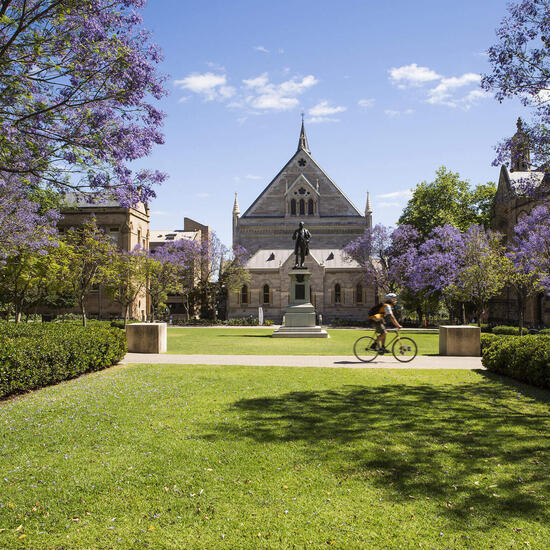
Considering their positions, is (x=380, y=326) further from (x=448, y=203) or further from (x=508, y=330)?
(x=448, y=203)

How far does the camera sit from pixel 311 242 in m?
62.5

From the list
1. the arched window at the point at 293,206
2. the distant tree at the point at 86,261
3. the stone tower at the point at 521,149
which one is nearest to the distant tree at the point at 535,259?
the stone tower at the point at 521,149

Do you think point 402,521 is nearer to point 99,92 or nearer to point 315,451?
point 315,451

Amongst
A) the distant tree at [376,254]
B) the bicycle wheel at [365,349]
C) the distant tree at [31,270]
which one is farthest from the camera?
the distant tree at [376,254]

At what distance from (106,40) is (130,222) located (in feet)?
158

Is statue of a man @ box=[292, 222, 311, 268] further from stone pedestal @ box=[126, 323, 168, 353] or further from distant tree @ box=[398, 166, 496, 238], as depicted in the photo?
distant tree @ box=[398, 166, 496, 238]

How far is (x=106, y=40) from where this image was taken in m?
9.90

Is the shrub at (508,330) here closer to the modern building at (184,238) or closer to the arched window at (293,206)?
the modern building at (184,238)

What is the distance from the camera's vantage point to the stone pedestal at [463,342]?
1803cm

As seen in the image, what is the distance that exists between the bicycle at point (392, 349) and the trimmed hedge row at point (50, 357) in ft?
25.3

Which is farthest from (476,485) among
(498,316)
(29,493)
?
(498,316)

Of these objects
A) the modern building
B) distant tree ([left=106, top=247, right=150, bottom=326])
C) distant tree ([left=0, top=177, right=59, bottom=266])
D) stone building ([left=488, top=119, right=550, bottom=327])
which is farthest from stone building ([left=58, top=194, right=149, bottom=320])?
stone building ([left=488, top=119, right=550, bottom=327])

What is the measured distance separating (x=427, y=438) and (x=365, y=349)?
8.80 meters

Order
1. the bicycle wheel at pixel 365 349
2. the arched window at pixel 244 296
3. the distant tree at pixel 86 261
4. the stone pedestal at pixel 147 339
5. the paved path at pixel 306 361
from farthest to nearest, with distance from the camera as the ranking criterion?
the arched window at pixel 244 296, the distant tree at pixel 86 261, the stone pedestal at pixel 147 339, the bicycle wheel at pixel 365 349, the paved path at pixel 306 361
